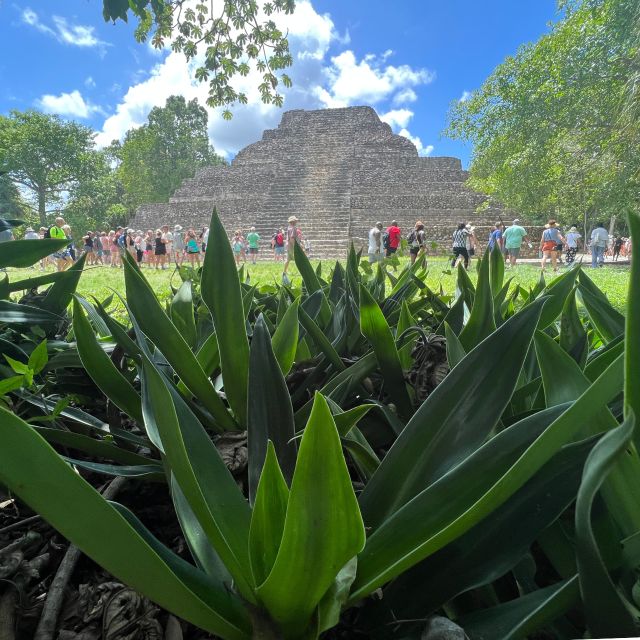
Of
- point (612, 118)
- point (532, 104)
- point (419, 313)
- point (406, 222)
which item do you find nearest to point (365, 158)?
point (406, 222)

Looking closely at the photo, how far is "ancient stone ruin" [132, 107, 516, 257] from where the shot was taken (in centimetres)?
1945

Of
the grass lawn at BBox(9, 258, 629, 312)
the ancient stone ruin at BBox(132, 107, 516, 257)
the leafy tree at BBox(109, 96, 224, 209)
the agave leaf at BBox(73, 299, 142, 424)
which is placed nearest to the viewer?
the agave leaf at BBox(73, 299, 142, 424)

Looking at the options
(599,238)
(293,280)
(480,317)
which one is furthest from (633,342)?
(599,238)

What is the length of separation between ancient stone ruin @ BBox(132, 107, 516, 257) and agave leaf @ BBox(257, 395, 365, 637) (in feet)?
56.7

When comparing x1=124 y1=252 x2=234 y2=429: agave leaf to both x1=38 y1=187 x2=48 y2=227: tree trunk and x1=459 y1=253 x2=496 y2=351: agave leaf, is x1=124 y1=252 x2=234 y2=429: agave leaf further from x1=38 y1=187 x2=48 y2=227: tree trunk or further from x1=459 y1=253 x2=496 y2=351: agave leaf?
x1=38 y1=187 x2=48 y2=227: tree trunk

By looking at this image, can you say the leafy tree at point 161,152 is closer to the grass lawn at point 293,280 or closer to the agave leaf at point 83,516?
the grass lawn at point 293,280

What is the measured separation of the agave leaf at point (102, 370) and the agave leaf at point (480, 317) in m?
0.43

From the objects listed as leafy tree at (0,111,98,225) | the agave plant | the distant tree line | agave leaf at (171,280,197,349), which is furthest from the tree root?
leafy tree at (0,111,98,225)

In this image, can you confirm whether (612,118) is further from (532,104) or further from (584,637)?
(584,637)

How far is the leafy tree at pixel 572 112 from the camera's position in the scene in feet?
40.7

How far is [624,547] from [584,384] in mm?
134

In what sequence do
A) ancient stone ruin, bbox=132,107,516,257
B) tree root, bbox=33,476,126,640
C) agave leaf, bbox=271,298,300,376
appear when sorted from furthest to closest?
ancient stone ruin, bbox=132,107,516,257, agave leaf, bbox=271,298,300,376, tree root, bbox=33,476,126,640

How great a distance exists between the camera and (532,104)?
14.3 m

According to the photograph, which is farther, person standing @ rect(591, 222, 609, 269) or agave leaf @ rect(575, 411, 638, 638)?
person standing @ rect(591, 222, 609, 269)
